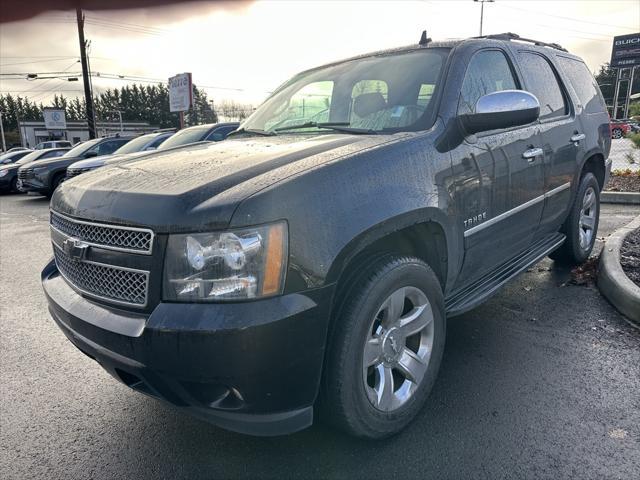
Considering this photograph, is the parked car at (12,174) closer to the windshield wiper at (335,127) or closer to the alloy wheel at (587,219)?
the windshield wiper at (335,127)

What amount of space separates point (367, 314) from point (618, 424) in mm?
1457

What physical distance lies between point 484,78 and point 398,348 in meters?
1.90

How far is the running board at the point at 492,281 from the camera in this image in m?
2.76

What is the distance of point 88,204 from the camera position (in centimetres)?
206

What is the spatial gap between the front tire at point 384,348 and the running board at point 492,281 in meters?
0.30

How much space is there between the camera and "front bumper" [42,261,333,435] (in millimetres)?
1648

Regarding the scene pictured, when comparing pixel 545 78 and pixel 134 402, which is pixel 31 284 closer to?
pixel 134 402

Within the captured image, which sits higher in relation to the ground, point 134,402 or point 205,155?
point 205,155

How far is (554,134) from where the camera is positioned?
3619 mm

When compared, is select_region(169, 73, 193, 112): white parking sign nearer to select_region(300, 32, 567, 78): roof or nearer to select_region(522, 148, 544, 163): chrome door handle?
select_region(300, 32, 567, 78): roof

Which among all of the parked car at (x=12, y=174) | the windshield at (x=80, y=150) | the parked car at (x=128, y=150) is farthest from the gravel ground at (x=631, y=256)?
the parked car at (x=12, y=174)

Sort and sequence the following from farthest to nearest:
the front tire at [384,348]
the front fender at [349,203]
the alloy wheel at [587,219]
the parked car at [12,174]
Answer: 1. the parked car at [12,174]
2. the alloy wheel at [587,219]
3. the front tire at [384,348]
4. the front fender at [349,203]

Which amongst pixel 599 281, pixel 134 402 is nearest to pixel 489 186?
pixel 599 281

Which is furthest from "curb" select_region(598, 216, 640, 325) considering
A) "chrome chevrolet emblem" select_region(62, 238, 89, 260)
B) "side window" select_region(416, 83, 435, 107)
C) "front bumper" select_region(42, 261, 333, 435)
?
"chrome chevrolet emblem" select_region(62, 238, 89, 260)
